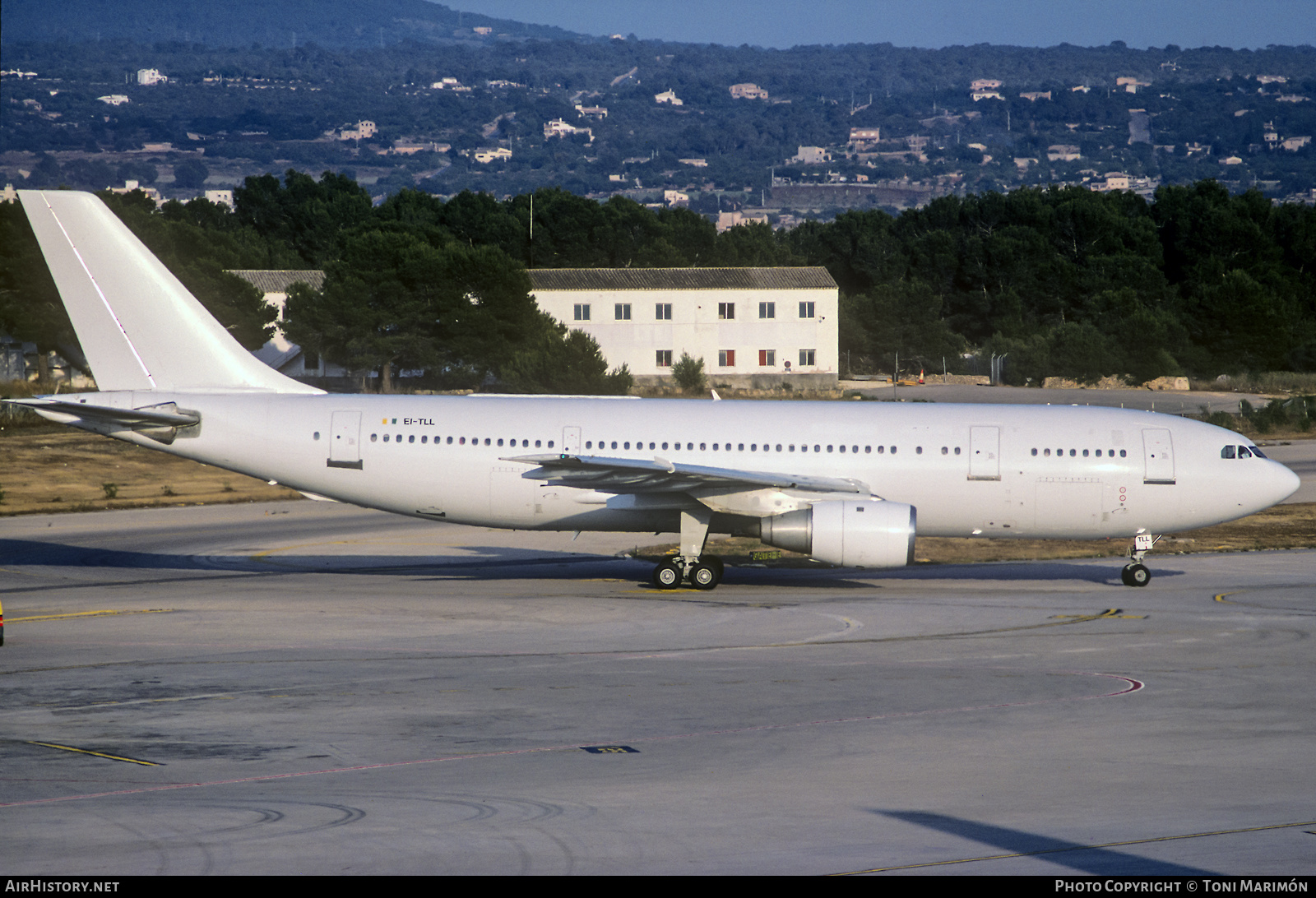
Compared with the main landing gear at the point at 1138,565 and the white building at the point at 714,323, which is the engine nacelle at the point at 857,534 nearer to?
the main landing gear at the point at 1138,565

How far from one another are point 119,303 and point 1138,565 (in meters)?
24.0

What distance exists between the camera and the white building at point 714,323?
103m

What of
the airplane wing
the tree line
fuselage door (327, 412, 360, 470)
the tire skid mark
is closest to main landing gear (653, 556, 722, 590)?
the airplane wing

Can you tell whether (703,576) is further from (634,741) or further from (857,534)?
(634,741)

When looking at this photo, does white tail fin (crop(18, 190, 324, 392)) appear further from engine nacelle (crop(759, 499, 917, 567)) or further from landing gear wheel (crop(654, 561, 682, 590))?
engine nacelle (crop(759, 499, 917, 567))

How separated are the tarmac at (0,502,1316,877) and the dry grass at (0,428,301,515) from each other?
13118 mm

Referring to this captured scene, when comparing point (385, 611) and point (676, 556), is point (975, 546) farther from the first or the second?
point (385, 611)

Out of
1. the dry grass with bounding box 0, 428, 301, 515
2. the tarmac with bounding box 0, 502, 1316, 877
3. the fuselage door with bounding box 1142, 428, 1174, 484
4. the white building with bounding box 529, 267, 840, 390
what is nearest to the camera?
the tarmac with bounding box 0, 502, 1316, 877

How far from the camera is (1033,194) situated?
463 feet

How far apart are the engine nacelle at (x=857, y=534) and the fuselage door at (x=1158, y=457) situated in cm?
596

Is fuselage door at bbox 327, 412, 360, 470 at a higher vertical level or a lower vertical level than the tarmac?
higher

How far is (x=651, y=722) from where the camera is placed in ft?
58.2

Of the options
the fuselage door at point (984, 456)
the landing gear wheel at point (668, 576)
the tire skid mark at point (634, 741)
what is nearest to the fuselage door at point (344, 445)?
the landing gear wheel at point (668, 576)

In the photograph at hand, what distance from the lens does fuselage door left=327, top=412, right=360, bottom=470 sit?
2984cm
